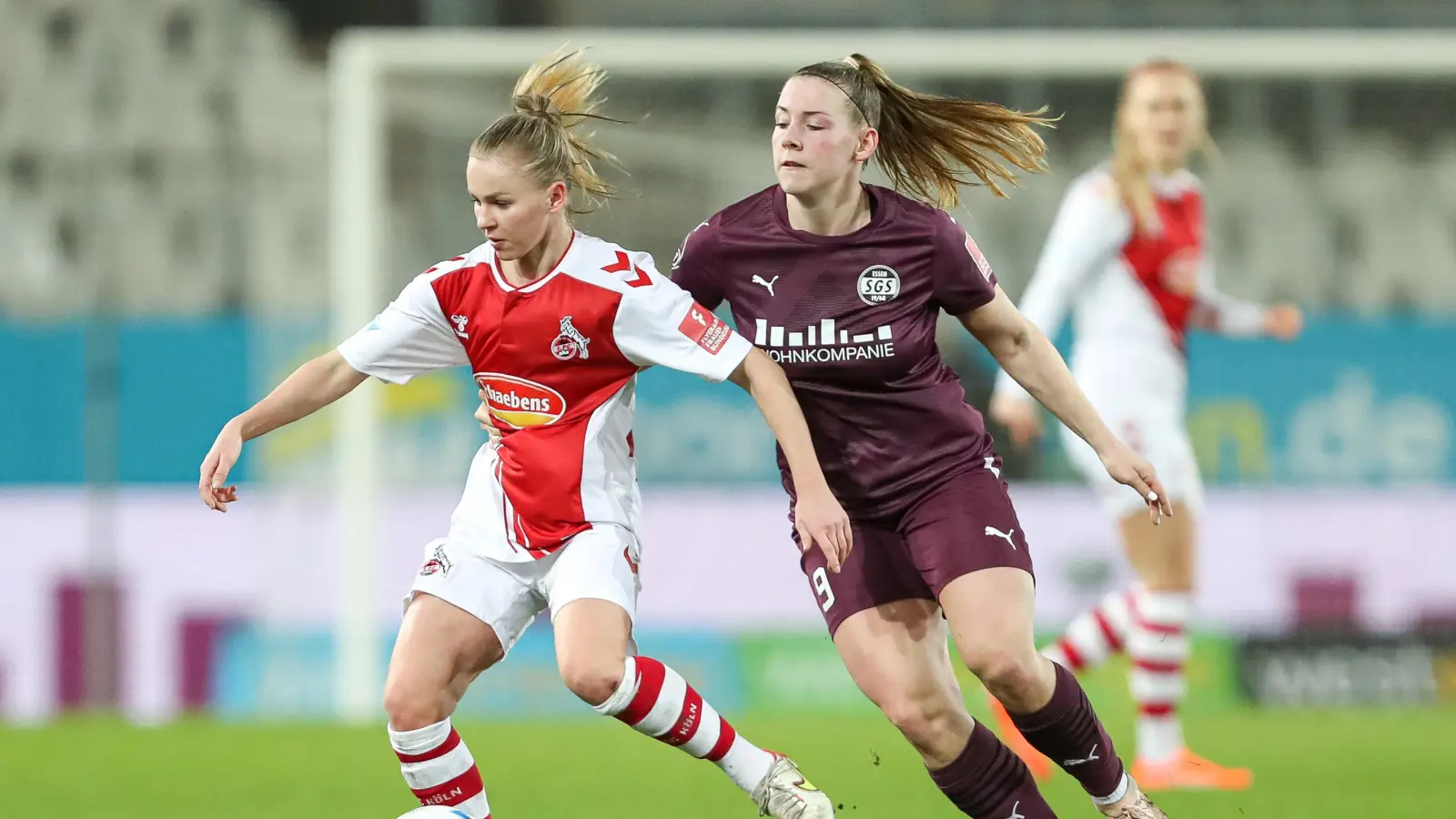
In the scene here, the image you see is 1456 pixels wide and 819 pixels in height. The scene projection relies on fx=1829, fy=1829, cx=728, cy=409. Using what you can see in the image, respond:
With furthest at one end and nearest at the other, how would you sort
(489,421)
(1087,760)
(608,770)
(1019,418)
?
(608,770)
(1019,418)
(489,421)
(1087,760)

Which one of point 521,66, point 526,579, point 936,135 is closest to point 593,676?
point 526,579

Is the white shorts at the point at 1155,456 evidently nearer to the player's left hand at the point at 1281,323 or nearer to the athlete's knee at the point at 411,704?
the player's left hand at the point at 1281,323

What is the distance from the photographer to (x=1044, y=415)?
9469mm

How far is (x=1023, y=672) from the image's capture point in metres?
3.83

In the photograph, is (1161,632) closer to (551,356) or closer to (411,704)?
(551,356)

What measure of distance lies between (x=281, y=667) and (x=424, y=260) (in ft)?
7.53

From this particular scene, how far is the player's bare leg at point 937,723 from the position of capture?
3.89 metres

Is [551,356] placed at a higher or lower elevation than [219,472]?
higher

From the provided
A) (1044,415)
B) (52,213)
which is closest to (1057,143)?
(1044,415)

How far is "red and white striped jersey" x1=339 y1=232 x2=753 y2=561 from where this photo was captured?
403 centimetres

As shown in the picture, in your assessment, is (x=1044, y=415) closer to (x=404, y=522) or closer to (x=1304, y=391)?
(x=1304, y=391)

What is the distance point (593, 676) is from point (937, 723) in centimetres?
74

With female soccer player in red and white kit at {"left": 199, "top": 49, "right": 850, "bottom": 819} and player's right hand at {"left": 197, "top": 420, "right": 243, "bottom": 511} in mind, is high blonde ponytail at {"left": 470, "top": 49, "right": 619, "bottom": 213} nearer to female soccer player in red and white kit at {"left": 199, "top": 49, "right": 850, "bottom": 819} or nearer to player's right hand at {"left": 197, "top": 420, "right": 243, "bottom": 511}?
female soccer player in red and white kit at {"left": 199, "top": 49, "right": 850, "bottom": 819}

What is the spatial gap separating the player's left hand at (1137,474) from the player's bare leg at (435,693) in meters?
1.41
